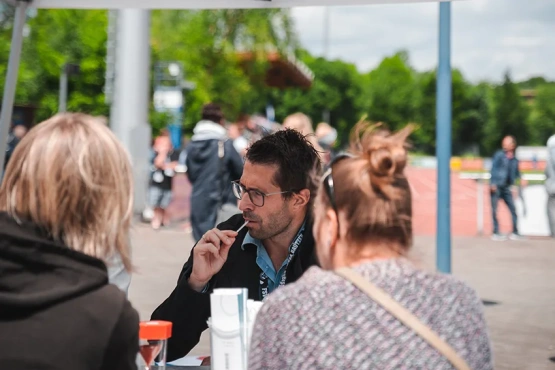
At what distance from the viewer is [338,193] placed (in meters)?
1.85

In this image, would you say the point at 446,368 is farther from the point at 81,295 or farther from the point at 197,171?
the point at 197,171

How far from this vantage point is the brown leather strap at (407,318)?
67.8 inches

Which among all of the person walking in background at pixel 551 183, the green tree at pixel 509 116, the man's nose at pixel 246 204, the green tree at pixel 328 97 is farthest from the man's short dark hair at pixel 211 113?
the green tree at pixel 509 116

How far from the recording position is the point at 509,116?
103500 millimetres

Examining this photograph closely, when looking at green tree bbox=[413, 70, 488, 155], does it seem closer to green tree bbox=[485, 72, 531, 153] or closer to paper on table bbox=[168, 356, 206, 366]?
green tree bbox=[485, 72, 531, 153]

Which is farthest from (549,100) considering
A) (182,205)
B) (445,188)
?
(445,188)

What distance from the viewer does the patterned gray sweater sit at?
172cm

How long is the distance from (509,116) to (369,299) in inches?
4162

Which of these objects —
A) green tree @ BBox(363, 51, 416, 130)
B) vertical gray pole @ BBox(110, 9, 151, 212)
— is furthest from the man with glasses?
green tree @ BBox(363, 51, 416, 130)

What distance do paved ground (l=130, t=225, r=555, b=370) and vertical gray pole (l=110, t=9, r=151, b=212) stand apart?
1.37 metres

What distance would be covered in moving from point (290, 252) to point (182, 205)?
2033 centimetres

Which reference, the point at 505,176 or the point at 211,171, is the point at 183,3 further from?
the point at 505,176

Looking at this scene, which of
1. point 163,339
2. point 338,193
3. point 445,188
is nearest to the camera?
point 338,193

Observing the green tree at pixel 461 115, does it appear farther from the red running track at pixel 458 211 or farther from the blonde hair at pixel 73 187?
the blonde hair at pixel 73 187
